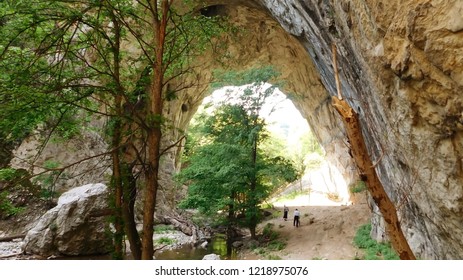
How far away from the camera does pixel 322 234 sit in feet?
39.0

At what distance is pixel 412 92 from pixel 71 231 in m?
10.4

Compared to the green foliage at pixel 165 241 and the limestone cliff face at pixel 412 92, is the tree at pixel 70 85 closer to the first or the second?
the limestone cliff face at pixel 412 92

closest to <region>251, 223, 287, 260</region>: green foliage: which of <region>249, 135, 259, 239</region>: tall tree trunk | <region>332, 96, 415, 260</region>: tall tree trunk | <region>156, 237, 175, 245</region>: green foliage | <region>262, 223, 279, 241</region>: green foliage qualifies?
<region>262, 223, 279, 241</region>: green foliage

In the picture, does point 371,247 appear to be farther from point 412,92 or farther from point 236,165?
point 412,92

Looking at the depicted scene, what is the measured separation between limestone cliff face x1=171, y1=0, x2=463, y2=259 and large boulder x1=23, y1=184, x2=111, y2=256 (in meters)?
8.38

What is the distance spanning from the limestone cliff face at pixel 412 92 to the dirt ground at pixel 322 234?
11.6 feet

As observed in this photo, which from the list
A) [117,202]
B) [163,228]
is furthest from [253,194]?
[117,202]

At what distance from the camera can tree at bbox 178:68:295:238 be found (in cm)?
1199

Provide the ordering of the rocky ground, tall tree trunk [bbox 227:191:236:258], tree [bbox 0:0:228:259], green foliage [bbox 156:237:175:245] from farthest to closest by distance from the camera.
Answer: green foliage [bbox 156:237:175:245]
tall tree trunk [bbox 227:191:236:258]
the rocky ground
tree [bbox 0:0:228:259]

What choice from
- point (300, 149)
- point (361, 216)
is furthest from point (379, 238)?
point (300, 149)

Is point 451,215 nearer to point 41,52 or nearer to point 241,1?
point 41,52

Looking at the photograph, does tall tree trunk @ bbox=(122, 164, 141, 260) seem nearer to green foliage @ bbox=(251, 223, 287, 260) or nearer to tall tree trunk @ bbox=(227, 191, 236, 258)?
green foliage @ bbox=(251, 223, 287, 260)

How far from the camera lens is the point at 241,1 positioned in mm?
14039
